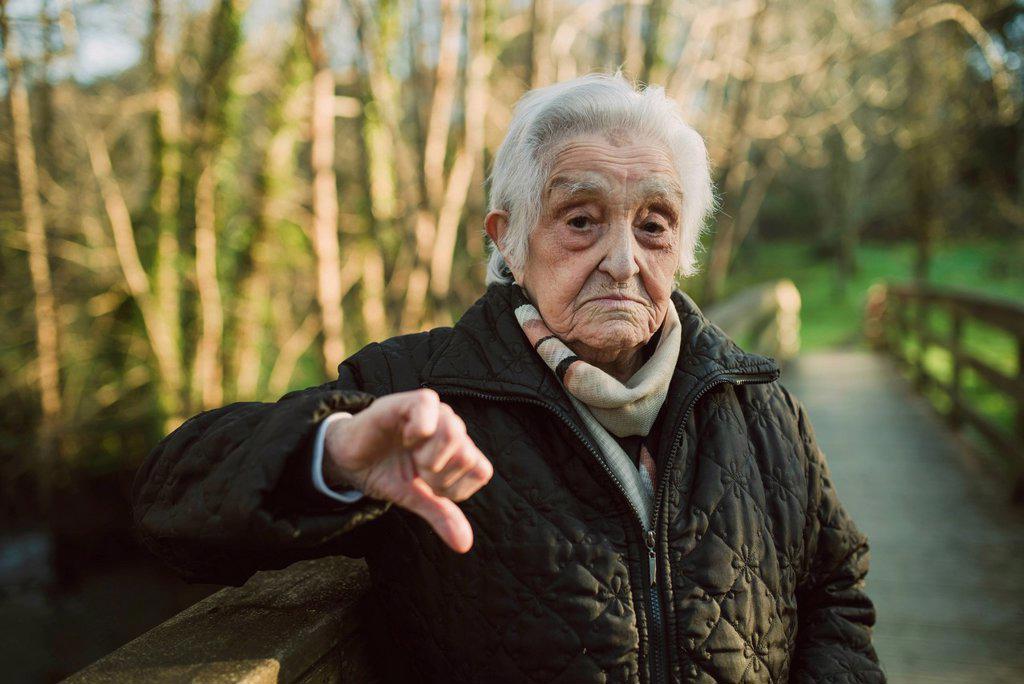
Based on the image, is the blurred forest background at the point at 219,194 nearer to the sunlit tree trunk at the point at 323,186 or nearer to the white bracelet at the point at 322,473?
the sunlit tree trunk at the point at 323,186

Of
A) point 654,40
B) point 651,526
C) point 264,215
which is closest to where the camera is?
point 651,526

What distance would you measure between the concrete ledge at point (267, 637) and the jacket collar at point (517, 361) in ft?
1.57

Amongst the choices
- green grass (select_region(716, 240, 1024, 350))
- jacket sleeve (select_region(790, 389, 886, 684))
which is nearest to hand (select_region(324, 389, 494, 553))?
jacket sleeve (select_region(790, 389, 886, 684))

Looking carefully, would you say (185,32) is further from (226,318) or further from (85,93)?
(226,318)

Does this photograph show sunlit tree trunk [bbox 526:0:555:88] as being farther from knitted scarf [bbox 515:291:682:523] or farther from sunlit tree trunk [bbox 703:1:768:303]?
knitted scarf [bbox 515:291:682:523]

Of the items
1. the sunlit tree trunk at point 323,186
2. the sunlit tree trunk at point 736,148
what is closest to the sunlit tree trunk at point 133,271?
the sunlit tree trunk at point 323,186

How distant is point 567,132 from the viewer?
1.65 metres

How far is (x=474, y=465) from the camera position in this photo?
3.51 feet

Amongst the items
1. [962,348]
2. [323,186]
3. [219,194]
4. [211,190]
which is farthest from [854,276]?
[323,186]

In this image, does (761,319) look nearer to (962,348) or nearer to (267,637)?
(962,348)

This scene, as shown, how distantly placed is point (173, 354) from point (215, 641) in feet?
26.5

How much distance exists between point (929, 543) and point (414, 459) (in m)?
4.48

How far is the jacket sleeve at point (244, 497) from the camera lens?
1189 mm

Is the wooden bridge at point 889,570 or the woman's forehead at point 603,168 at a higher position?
the woman's forehead at point 603,168
